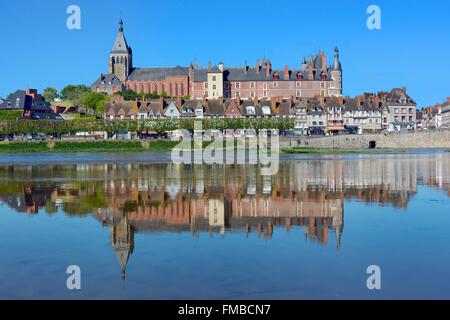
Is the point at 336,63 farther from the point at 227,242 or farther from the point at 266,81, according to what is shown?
the point at 227,242

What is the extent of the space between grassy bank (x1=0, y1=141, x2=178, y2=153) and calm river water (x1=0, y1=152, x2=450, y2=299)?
42.4 meters

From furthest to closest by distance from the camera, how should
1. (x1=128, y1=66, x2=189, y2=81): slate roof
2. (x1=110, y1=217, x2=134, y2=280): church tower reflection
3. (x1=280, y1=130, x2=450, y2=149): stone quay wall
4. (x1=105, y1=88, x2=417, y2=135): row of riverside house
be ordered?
(x1=128, y1=66, x2=189, y2=81): slate roof, (x1=105, y1=88, x2=417, y2=135): row of riverside house, (x1=280, y1=130, x2=450, y2=149): stone quay wall, (x1=110, y1=217, x2=134, y2=280): church tower reflection

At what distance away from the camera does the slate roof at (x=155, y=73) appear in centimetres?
11431

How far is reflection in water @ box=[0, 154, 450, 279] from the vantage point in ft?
46.8

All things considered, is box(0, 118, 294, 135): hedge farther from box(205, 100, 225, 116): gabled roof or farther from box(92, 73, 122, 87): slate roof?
box(92, 73, 122, 87): slate roof

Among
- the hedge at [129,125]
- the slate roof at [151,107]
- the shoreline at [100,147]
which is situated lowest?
the shoreline at [100,147]

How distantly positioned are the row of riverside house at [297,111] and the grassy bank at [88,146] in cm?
1998

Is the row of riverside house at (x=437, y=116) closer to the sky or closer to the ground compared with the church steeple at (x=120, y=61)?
closer to the ground

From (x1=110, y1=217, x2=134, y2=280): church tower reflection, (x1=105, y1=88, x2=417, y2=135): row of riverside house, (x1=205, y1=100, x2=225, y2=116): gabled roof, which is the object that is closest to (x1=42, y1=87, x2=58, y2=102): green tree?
(x1=105, y1=88, x2=417, y2=135): row of riverside house

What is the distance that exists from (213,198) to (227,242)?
7.18 meters

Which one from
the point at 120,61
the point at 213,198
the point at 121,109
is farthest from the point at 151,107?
the point at 213,198

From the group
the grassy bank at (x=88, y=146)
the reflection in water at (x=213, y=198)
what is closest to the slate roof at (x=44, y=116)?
the grassy bank at (x=88, y=146)

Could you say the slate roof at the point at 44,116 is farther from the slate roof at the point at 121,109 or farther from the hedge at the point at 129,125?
the hedge at the point at 129,125
